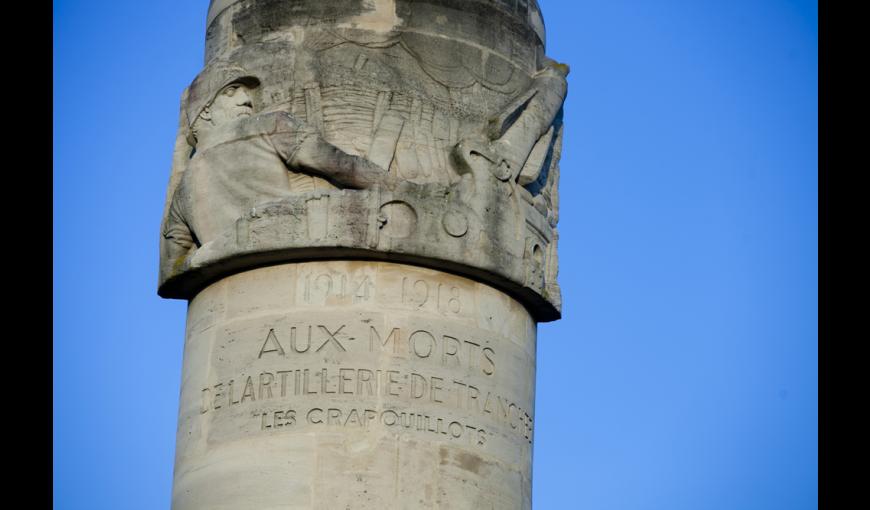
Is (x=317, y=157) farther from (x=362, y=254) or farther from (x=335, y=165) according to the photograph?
(x=362, y=254)

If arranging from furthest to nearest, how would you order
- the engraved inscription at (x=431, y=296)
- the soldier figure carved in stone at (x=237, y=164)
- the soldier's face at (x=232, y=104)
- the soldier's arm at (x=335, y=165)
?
1. the soldier's face at (x=232, y=104)
2. the soldier figure carved in stone at (x=237, y=164)
3. the soldier's arm at (x=335, y=165)
4. the engraved inscription at (x=431, y=296)

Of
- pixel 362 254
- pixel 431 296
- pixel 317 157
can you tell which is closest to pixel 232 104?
pixel 317 157

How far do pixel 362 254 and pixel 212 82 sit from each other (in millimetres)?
2657

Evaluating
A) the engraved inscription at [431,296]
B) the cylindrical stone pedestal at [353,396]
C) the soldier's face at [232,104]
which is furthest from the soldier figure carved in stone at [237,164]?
the engraved inscription at [431,296]

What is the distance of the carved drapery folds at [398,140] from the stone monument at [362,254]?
2 cm

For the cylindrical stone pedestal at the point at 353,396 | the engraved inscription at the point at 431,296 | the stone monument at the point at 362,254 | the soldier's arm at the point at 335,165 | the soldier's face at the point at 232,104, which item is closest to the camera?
the cylindrical stone pedestal at the point at 353,396

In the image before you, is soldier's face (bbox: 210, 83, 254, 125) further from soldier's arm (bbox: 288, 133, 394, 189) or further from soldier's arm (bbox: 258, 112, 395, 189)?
soldier's arm (bbox: 288, 133, 394, 189)

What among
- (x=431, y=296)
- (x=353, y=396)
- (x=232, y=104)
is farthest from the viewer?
(x=232, y=104)

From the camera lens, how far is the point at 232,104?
1709cm

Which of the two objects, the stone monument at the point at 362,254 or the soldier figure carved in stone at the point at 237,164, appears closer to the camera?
the stone monument at the point at 362,254

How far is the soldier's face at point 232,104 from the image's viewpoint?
17.0 metres

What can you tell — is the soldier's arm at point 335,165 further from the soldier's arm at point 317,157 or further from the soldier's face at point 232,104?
the soldier's face at point 232,104
